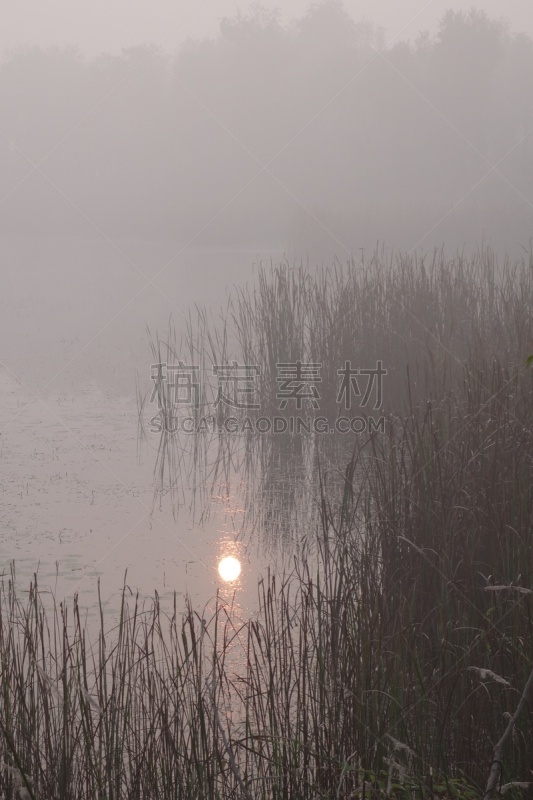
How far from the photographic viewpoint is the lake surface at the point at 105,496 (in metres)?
3.28

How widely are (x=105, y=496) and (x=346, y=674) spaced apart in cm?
245

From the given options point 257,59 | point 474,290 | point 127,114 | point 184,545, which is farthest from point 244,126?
point 184,545

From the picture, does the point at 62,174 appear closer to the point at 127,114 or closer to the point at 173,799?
the point at 127,114

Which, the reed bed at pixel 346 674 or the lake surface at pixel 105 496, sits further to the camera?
the lake surface at pixel 105 496

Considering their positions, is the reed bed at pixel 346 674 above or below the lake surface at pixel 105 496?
below

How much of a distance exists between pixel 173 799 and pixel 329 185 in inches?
1055

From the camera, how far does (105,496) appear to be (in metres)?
4.25

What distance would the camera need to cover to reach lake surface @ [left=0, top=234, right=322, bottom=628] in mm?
3281

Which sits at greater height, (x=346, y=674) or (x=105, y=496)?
(x=105, y=496)

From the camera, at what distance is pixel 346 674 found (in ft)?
6.53

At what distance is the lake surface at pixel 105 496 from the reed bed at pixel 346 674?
299 mm

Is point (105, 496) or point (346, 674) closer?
point (346, 674)

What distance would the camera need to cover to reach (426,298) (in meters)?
5.62

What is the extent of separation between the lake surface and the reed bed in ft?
0.98
